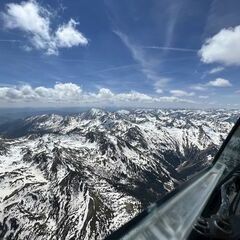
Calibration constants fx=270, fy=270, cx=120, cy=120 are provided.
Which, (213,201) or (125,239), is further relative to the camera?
(213,201)

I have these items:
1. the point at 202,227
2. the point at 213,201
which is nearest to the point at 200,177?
the point at 213,201

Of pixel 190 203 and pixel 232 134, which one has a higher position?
pixel 232 134

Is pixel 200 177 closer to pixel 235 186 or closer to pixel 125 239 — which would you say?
pixel 235 186

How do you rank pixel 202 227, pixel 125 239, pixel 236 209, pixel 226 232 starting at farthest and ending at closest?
pixel 236 209
pixel 202 227
pixel 226 232
pixel 125 239

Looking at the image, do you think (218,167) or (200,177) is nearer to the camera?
(200,177)

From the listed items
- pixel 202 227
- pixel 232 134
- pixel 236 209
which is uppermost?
pixel 232 134

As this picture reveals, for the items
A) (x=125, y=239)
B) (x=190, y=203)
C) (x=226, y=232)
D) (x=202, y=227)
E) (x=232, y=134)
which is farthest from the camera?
(x=232, y=134)

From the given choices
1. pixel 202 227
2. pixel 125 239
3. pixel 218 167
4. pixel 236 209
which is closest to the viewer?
pixel 125 239

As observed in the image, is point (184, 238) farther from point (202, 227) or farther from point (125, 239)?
point (125, 239)

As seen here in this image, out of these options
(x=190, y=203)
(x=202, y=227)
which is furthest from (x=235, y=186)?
(x=202, y=227)
